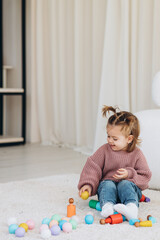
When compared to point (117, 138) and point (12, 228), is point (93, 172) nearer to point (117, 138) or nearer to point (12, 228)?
point (117, 138)

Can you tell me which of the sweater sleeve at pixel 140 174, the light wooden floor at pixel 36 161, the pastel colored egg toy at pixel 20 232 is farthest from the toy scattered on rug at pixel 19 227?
the light wooden floor at pixel 36 161

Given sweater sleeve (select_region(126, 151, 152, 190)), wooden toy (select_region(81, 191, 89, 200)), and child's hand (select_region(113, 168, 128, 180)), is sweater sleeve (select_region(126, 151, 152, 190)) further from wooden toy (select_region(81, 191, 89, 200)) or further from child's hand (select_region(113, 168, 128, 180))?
wooden toy (select_region(81, 191, 89, 200))

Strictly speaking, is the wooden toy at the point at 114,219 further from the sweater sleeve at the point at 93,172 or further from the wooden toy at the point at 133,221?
the sweater sleeve at the point at 93,172

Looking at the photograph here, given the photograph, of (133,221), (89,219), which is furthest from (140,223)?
(89,219)

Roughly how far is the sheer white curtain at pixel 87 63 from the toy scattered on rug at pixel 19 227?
1600 millimetres

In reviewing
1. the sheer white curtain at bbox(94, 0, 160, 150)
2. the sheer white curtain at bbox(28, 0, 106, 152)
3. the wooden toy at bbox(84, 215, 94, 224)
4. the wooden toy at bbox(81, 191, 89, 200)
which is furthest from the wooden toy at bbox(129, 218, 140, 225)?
the sheer white curtain at bbox(28, 0, 106, 152)

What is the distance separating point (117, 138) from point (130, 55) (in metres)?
1.39

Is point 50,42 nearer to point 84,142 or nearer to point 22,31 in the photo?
point 22,31

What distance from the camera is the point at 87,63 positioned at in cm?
326

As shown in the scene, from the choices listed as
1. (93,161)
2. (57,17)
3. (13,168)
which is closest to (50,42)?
(57,17)

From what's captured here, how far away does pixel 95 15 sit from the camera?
3082 mm

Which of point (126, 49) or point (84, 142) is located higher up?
point (126, 49)

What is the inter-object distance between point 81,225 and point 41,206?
30 centimetres

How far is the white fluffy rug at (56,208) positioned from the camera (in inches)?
46.9
